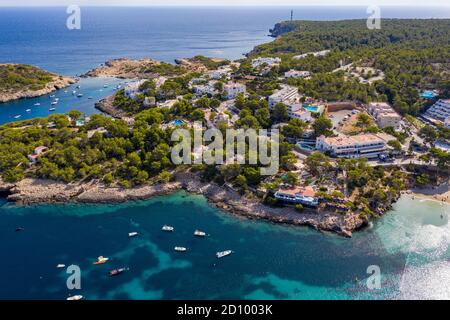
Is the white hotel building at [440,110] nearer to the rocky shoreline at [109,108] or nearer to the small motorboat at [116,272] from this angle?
the rocky shoreline at [109,108]

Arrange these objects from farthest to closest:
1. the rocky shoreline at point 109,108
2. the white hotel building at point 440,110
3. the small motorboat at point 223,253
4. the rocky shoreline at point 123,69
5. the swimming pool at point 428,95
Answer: the rocky shoreline at point 123,69 → the rocky shoreline at point 109,108 → the swimming pool at point 428,95 → the white hotel building at point 440,110 → the small motorboat at point 223,253

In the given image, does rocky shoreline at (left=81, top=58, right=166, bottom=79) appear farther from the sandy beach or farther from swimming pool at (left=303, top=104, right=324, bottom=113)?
the sandy beach

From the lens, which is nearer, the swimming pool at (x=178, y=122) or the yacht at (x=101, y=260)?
the yacht at (x=101, y=260)

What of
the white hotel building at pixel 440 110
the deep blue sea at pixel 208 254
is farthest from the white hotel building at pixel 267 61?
the deep blue sea at pixel 208 254

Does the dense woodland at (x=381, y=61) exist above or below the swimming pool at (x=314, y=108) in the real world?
above

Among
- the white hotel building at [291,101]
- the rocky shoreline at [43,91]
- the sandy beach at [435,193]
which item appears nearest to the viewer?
the sandy beach at [435,193]
